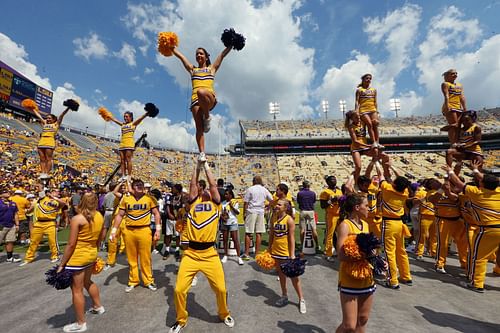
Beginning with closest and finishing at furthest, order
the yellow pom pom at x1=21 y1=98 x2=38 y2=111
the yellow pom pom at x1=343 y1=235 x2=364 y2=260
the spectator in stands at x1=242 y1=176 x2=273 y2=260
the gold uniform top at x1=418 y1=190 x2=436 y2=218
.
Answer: the yellow pom pom at x1=343 y1=235 x2=364 y2=260, the gold uniform top at x1=418 y1=190 x2=436 y2=218, the spectator in stands at x1=242 y1=176 x2=273 y2=260, the yellow pom pom at x1=21 y1=98 x2=38 y2=111

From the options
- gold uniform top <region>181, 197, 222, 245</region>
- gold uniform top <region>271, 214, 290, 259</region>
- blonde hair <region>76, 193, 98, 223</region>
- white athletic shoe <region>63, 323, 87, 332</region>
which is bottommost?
white athletic shoe <region>63, 323, 87, 332</region>

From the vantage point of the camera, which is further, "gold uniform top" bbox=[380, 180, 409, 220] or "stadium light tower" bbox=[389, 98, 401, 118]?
"stadium light tower" bbox=[389, 98, 401, 118]

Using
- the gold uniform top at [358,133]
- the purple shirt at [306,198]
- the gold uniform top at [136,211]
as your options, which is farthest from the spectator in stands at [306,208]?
the gold uniform top at [136,211]

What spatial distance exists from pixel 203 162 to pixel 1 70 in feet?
137

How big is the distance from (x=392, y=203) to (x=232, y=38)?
4.46 metres

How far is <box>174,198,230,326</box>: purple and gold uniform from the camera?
361cm

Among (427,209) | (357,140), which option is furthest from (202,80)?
(427,209)

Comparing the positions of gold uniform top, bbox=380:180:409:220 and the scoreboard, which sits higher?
the scoreboard

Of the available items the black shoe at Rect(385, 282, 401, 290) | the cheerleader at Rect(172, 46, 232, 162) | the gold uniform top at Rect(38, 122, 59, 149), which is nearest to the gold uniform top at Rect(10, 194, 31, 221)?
the gold uniform top at Rect(38, 122, 59, 149)

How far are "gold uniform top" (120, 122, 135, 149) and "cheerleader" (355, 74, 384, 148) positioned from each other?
5.93 meters

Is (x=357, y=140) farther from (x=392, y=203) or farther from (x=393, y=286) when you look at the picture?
(x=393, y=286)

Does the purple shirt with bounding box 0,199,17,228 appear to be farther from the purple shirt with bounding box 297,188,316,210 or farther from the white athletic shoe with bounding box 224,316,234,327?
the purple shirt with bounding box 297,188,316,210

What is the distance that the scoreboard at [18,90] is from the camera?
31005mm

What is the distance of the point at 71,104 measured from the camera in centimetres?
767
